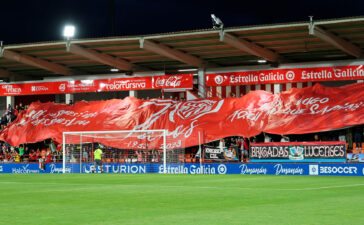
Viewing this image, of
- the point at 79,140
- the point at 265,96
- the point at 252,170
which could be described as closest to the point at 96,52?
the point at 79,140

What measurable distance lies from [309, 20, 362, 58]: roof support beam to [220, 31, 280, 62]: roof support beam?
15.6 feet

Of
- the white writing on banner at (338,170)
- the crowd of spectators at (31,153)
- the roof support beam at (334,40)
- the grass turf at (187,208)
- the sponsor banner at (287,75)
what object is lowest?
the grass turf at (187,208)

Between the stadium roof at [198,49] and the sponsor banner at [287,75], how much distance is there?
990 mm

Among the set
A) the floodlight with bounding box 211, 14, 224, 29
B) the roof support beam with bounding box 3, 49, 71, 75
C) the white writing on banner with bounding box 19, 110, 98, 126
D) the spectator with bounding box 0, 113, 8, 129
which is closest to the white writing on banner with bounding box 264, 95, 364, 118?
the floodlight with bounding box 211, 14, 224, 29

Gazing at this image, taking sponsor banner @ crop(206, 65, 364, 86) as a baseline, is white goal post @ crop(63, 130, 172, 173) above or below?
below

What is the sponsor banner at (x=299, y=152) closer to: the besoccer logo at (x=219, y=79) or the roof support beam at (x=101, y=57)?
the besoccer logo at (x=219, y=79)

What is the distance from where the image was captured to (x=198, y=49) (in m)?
40.2

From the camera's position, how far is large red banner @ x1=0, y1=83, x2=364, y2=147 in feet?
117

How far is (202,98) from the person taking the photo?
136ft

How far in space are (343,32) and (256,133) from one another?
7.64 metres

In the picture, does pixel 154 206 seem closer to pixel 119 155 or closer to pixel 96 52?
pixel 119 155

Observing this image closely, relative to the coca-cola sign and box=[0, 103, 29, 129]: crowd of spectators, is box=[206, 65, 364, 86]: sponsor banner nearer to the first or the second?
the coca-cola sign

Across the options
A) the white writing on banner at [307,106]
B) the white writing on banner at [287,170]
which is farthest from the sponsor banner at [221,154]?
the white writing on banner at [307,106]

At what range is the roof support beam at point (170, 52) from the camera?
127 feet
